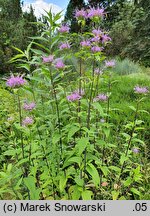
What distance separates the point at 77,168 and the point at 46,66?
79cm

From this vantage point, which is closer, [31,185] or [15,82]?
[15,82]

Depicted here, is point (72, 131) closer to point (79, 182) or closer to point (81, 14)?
point (79, 182)

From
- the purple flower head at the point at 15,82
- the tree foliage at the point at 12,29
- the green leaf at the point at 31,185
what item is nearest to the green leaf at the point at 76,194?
the green leaf at the point at 31,185

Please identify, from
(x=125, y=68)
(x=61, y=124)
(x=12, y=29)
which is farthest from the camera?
(x=12, y=29)

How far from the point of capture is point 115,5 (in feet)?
56.5

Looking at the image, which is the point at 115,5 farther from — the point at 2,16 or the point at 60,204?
the point at 60,204

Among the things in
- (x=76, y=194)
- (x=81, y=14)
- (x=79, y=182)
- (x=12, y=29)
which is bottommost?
(x=76, y=194)

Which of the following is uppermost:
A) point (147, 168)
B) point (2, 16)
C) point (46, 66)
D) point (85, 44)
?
point (2, 16)

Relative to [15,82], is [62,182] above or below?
below

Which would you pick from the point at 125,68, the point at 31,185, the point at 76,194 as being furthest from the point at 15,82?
the point at 125,68

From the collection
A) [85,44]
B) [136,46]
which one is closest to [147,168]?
[85,44]

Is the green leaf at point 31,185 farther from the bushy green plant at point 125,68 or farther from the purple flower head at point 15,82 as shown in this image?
the bushy green plant at point 125,68

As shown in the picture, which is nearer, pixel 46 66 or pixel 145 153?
pixel 46 66

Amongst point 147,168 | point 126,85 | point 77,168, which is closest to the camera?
point 77,168
